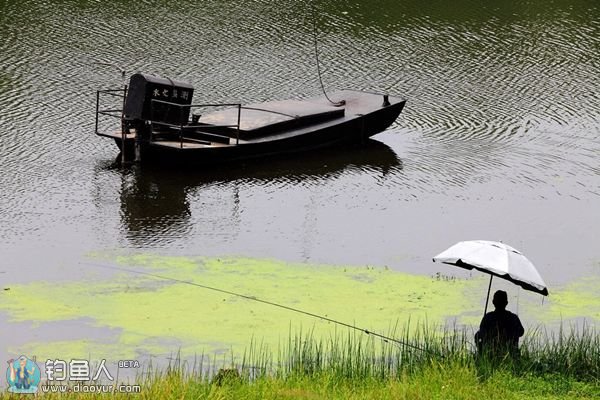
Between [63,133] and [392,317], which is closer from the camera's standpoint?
[392,317]

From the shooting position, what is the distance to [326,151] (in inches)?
903

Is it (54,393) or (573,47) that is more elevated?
(573,47)

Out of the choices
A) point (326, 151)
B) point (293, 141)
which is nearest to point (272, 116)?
point (293, 141)

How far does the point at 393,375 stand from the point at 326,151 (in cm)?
1099

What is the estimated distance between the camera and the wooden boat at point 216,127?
21.0 meters

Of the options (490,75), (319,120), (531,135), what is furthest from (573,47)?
(319,120)

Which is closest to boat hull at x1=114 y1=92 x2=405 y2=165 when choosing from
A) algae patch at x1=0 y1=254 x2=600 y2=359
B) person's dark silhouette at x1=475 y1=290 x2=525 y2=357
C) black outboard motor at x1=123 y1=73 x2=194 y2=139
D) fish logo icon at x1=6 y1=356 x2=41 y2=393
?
black outboard motor at x1=123 y1=73 x2=194 y2=139

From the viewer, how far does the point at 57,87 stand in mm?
25844

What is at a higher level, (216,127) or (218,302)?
(216,127)

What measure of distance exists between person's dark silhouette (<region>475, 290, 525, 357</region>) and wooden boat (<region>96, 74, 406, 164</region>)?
883 centimetres

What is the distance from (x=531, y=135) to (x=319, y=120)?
432 centimetres

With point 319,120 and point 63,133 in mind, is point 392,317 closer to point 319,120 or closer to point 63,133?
point 319,120

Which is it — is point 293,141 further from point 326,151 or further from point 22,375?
point 22,375

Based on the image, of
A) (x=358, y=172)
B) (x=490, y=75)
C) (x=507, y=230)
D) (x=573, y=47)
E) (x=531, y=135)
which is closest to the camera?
(x=507, y=230)
